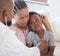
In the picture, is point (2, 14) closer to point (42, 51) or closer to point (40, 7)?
point (42, 51)

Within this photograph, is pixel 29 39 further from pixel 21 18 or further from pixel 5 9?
pixel 5 9

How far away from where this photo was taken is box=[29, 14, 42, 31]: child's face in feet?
4.94

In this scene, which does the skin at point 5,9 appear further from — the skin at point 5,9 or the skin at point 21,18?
the skin at point 21,18

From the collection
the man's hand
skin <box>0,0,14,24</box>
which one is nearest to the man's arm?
the man's hand

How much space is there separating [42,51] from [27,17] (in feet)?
1.12

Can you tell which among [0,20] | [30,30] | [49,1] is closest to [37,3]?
[49,1]

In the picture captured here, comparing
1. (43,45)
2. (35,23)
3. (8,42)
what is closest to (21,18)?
(35,23)

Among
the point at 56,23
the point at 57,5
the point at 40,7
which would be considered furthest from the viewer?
the point at 40,7

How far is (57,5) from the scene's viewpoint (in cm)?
326

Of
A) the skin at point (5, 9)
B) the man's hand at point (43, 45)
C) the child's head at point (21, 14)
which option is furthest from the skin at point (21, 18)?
the skin at point (5, 9)

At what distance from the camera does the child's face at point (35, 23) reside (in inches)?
59.3

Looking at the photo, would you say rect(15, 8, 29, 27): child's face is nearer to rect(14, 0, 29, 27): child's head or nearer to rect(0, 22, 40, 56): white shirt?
rect(14, 0, 29, 27): child's head

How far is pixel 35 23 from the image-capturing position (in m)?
1.50

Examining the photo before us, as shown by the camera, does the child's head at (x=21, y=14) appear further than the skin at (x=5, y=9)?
Yes
